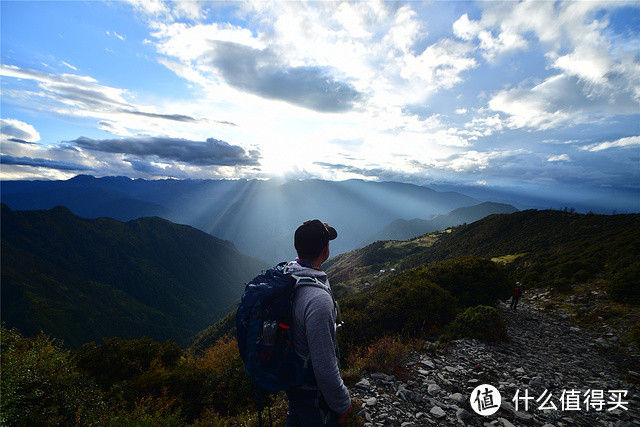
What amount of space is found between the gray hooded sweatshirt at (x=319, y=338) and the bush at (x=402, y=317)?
7473 millimetres

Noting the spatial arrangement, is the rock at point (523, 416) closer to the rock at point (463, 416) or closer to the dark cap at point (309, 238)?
the rock at point (463, 416)

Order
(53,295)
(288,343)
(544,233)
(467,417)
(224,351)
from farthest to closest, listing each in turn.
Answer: (53,295) < (544,233) < (224,351) < (467,417) < (288,343)

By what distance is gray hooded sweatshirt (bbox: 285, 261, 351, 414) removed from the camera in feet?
8.65

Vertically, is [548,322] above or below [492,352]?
below

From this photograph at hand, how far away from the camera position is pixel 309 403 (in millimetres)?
3018

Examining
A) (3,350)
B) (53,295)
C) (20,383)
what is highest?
(20,383)

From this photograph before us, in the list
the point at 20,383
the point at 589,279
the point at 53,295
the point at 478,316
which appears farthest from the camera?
the point at 53,295

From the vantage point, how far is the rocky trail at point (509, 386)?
17.1 ft

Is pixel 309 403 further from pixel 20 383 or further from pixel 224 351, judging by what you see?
pixel 224 351

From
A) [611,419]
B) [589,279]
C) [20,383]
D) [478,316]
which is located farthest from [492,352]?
[589,279]

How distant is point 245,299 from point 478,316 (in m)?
9.41

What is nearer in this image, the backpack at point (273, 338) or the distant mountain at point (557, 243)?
the backpack at point (273, 338)

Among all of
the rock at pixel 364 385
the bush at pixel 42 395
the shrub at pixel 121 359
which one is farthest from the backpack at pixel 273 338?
the shrub at pixel 121 359

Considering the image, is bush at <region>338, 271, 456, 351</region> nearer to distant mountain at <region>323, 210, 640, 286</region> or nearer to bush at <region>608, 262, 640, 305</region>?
bush at <region>608, 262, 640, 305</region>
